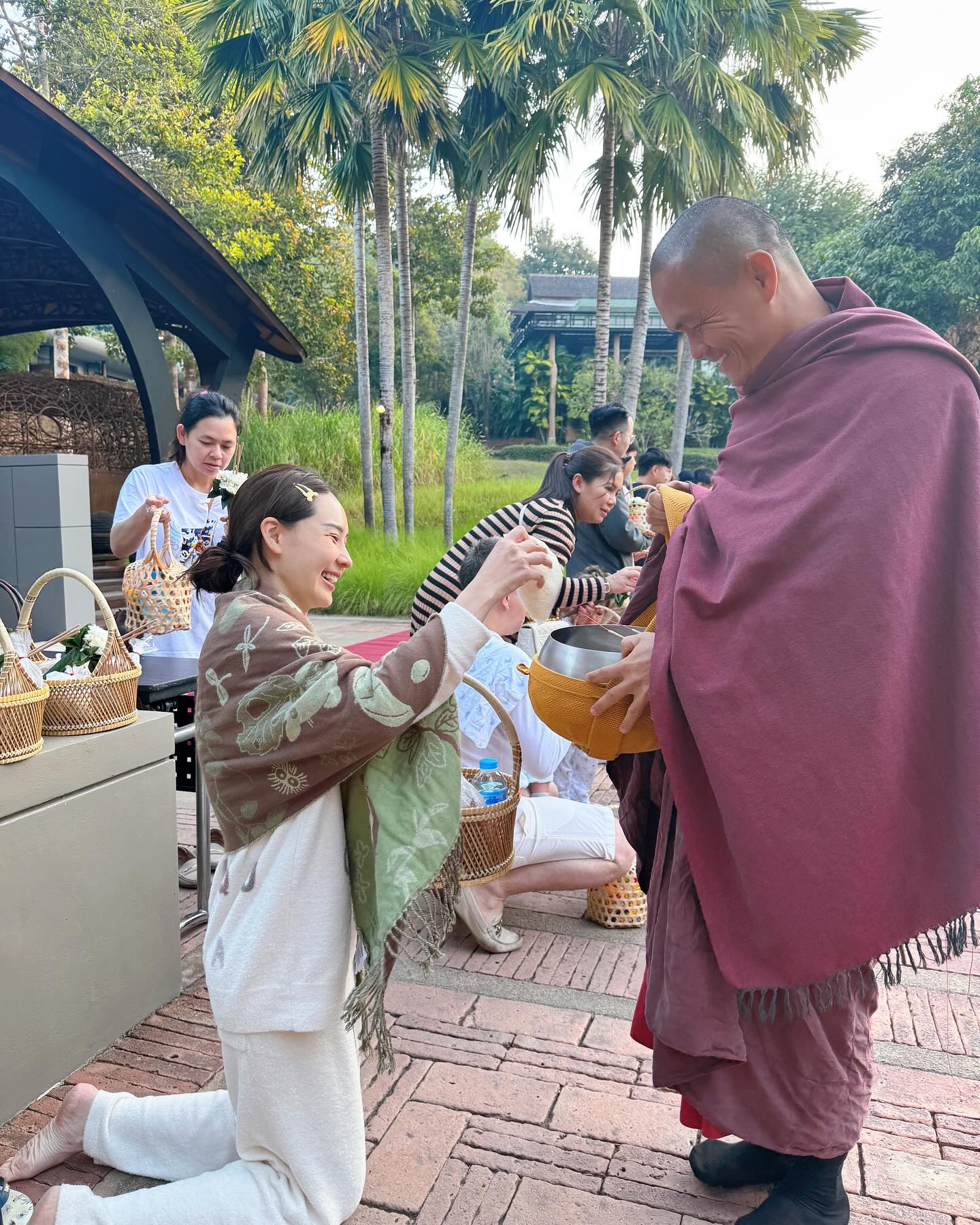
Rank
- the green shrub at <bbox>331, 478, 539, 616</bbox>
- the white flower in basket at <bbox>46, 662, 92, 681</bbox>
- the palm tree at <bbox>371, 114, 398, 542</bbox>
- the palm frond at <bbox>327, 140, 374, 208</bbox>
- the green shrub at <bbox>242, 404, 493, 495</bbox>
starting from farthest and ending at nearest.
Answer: the green shrub at <bbox>242, 404, 493, 495</bbox> → the palm frond at <bbox>327, 140, 374, 208</bbox> → the palm tree at <bbox>371, 114, 398, 542</bbox> → the green shrub at <bbox>331, 478, 539, 616</bbox> → the white flower in basket at <bbox>46, 662, 92, 681</bbox>

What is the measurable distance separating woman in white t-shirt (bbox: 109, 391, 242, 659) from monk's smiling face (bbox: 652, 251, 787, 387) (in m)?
2.16

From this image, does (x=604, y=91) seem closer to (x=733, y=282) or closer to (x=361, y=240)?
(x=361, y=240)

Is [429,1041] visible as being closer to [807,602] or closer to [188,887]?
[188,887]

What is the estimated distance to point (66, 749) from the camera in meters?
2.36

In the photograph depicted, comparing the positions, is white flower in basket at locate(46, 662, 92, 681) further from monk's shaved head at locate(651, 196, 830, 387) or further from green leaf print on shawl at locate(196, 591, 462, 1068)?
monk's shaved head at locate(651, 196, 830, 387)

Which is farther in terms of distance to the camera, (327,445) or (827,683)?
(327,445)

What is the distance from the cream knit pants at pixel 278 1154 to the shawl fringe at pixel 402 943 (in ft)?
0.31

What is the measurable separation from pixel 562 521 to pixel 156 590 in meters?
1.67

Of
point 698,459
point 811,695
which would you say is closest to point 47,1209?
point 811,695

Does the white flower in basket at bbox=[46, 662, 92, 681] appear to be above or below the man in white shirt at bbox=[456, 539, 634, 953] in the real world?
above

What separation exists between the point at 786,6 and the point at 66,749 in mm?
14320

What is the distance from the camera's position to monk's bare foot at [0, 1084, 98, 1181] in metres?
2.04

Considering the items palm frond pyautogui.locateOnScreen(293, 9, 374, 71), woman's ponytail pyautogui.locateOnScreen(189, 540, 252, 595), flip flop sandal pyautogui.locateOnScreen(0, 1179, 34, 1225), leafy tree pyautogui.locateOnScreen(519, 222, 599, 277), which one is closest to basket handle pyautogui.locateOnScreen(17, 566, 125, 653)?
woman's ponytail pyautogui.locateOnScreen(189, 540, 252, 595)

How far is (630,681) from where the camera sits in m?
1.73
